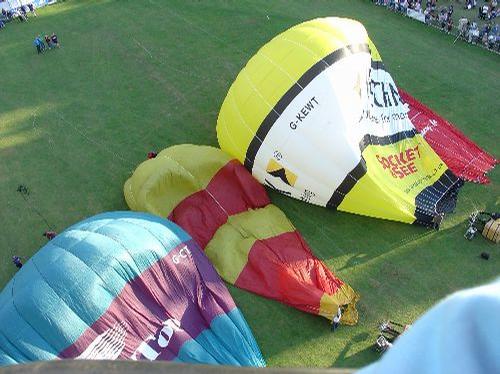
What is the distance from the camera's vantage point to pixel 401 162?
41.9ft

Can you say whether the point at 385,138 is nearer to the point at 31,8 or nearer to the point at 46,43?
the point at 46,43

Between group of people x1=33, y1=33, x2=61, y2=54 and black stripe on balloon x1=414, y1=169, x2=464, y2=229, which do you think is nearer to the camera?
black stripe on balloon x1=414, y1=169, x2=464, y2=229

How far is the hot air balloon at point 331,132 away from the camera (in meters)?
11.8

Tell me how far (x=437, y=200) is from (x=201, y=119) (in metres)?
7.03

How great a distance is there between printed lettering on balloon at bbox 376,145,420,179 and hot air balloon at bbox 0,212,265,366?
4865 millimetres

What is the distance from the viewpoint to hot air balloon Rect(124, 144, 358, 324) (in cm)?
1080

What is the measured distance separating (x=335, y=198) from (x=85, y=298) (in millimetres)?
6085

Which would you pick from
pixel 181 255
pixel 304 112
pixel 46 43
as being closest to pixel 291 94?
pixel 304 112

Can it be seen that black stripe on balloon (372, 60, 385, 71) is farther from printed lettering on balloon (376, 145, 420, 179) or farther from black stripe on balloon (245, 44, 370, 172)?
printed lettering on balloon (376, 145, 420, 179)

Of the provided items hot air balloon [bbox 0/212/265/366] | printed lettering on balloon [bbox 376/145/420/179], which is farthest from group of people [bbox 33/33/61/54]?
printed lettering on balloon [bbox 376/145/420/179]

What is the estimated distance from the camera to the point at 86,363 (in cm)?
163

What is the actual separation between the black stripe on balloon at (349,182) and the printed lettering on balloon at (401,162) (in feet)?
2.54

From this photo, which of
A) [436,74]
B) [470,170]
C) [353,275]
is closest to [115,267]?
[353,275]

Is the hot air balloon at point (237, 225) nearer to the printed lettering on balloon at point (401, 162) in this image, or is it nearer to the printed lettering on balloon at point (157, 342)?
the printed lettering on balloon at point (157, 342)
